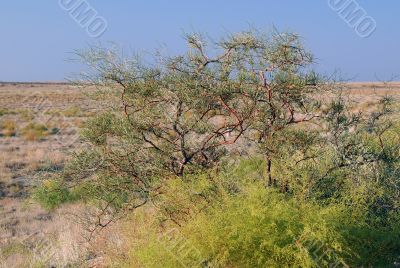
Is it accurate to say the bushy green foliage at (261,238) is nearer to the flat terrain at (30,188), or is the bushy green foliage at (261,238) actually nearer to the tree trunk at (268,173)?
the tree trunk at (268,173)

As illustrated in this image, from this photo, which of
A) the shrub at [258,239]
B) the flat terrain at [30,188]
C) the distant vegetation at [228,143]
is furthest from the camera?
the flat terrain at [30,188]

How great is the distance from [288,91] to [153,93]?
5.62ft

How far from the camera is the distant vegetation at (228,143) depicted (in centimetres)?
607

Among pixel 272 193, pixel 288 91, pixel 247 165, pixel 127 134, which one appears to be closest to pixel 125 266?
pixel 272 193

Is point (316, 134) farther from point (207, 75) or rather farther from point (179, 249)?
point (179, 249)

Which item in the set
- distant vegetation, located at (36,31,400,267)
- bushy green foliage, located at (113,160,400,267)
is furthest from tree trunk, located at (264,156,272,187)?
bushy green foliage, located at (113,160,400,267)

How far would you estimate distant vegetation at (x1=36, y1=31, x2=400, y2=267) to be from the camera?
607 centimetres

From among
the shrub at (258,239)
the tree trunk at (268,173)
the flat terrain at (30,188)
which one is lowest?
the flat terrain at (30,188)

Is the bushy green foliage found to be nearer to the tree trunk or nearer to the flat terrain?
the tree trunk

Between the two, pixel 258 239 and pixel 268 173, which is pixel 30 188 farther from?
pixel 258 239

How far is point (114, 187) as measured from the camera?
7367mm

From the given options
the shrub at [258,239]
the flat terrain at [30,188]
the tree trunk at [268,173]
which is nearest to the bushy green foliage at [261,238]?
the shrub at [258,239]

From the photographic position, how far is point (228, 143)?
713 cm

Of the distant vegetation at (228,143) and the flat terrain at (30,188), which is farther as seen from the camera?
the flat terrain at (30,188)
